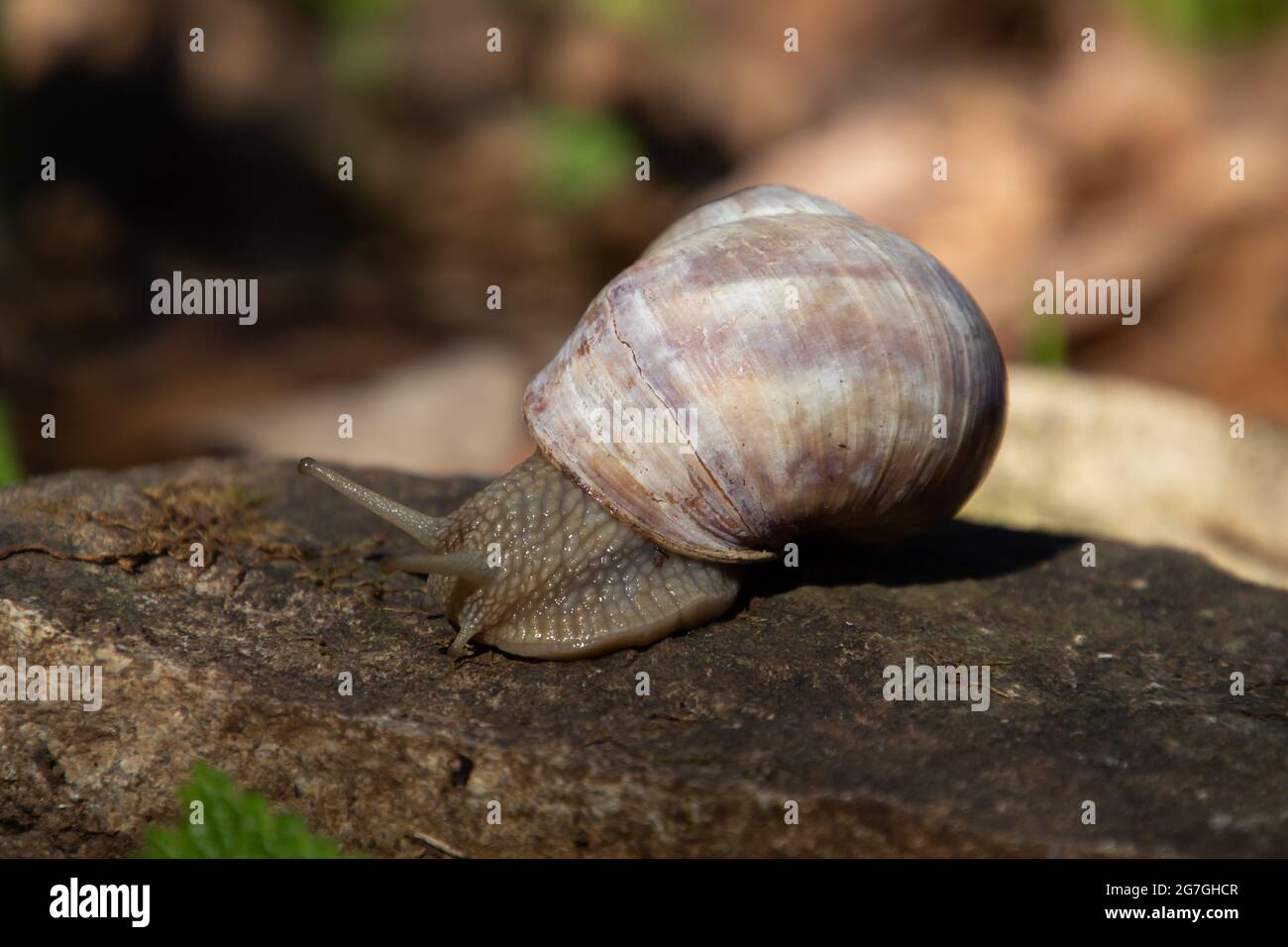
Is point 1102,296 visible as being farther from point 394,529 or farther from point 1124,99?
point 394,529

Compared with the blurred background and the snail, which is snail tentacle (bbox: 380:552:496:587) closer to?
the snail

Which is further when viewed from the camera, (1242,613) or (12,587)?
(1242,613)

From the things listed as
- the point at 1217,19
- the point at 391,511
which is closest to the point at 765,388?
the point at 391,511

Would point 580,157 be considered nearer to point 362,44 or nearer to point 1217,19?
point 362,44

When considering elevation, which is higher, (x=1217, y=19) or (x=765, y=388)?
(x=1217, y=19)

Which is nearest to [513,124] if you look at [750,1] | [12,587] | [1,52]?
[750,1]

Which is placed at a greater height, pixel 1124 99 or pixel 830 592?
pixel 1124 99

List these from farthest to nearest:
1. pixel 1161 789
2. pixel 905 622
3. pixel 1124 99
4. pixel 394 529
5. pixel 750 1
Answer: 1. pixel 750 1
2. pixel 1124 99
3. pixel 394 529
4. pixel 905 622
5. pixel 1161 789
